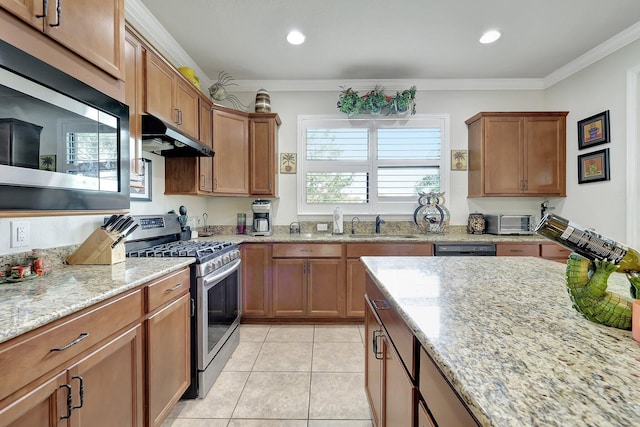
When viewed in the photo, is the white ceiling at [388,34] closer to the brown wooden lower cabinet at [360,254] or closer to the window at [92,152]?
the window at [92,152]

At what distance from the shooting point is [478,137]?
10.3ft

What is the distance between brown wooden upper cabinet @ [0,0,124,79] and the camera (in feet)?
3.06

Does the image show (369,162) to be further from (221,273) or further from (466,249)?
(221,273)

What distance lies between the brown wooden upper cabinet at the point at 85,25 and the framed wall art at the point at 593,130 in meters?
3.95

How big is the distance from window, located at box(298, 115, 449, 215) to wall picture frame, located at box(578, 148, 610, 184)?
1338 millimetres

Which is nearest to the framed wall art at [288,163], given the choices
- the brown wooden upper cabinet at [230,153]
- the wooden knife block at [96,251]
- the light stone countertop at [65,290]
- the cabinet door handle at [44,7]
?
the brown wooden upper cabinet at [230,153]

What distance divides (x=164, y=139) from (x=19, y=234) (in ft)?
3.05

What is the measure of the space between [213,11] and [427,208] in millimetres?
2888

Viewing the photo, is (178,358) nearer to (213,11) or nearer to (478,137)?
(213,11)

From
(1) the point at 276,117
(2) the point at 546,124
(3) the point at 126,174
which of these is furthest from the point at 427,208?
(3) the point at 126,174

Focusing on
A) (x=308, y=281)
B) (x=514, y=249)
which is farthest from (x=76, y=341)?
(x=514, y=249)

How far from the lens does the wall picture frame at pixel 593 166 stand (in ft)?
8.68

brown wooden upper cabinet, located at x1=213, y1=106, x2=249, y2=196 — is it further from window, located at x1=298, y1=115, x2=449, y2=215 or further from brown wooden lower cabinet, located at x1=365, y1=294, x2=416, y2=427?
brown wooden lower cabinet, located at x1=365, y1=294, x2=416, y2=427

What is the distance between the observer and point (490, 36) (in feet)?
8.16
